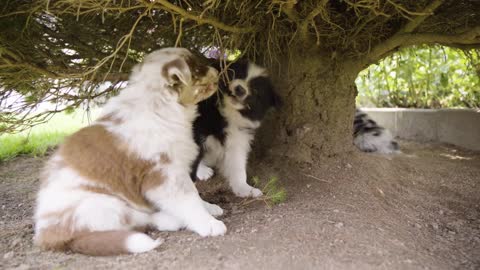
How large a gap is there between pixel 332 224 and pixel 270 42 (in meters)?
1.81

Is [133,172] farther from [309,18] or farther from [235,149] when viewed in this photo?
[309,18]

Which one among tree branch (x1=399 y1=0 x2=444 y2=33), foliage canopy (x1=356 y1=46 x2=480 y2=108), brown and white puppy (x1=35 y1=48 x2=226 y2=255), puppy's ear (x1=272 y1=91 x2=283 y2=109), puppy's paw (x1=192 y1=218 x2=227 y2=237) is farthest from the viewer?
foliage canopy (x1=356 y1=46 x2=480 y2=108)

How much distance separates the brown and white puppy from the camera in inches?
101

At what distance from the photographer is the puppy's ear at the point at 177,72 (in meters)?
2.83

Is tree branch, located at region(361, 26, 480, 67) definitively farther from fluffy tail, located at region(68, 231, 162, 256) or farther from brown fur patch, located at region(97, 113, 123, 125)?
fluffy tail, located at region(68, 231, 162, 256)

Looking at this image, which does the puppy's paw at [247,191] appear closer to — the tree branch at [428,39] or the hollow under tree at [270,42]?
the hollow under tree at [270,42]

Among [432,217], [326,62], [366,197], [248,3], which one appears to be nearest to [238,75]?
[248,3]

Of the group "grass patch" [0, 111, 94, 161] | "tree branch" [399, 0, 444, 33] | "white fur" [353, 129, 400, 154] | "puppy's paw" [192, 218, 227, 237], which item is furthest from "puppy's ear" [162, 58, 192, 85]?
"white fur" [353, 129, 400, 154]

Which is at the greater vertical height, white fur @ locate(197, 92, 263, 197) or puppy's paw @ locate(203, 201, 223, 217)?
white fur @ locate(197, 92, 263, 197)

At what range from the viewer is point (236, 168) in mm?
3785

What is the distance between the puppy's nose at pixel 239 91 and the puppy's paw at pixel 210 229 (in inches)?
49.6

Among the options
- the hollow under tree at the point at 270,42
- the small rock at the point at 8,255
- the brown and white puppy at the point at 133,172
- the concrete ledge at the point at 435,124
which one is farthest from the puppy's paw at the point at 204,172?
the concrete ledge at the point at 435,124

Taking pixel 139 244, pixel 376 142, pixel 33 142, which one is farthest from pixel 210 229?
pixel 33 142

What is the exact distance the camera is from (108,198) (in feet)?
8.93
